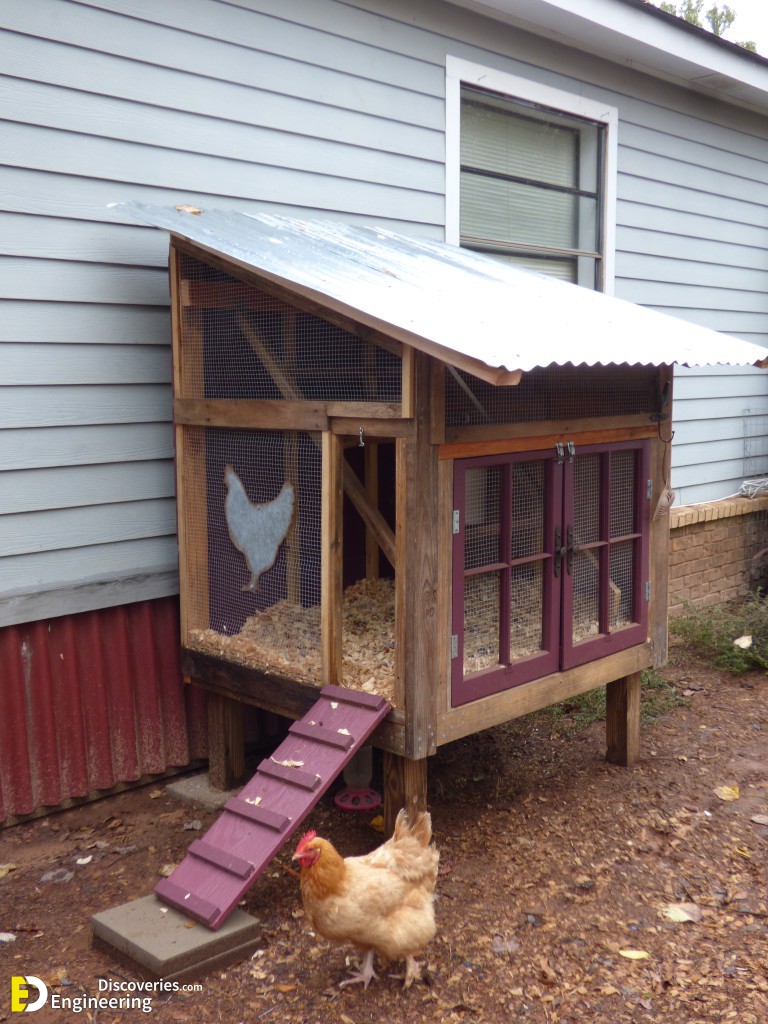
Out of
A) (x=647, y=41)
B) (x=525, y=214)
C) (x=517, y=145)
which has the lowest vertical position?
(x=525, y=214)

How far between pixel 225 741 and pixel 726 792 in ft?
8.23

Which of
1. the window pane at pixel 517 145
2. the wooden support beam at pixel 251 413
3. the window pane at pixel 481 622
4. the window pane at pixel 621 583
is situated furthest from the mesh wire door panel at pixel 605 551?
the window pane at pixel 517 145

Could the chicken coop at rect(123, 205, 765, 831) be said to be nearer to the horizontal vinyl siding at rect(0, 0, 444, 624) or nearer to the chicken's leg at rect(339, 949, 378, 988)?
the horizontal vinyl siding at rect(0, 0, 444, 624)

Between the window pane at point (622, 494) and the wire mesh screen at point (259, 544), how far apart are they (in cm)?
152

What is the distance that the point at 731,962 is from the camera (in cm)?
332

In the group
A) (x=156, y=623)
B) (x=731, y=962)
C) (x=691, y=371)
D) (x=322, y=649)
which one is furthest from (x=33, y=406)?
(x=691, y=371)

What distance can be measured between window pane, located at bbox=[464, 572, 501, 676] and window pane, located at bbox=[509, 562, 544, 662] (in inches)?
3.5

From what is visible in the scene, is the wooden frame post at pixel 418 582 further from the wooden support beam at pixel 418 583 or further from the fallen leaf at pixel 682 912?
the fallen leaf at pixel 682 912

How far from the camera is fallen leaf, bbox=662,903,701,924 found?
3619 mm

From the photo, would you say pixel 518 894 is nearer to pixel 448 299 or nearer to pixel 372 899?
pixel 372 899

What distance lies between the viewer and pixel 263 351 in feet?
13.0

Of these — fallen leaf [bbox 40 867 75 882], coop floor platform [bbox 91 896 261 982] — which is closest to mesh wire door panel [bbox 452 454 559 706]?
coop floor platform [bbox 91 896 261 982]

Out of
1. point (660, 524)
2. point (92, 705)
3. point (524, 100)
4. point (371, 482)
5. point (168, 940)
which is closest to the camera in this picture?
point (168, 940)

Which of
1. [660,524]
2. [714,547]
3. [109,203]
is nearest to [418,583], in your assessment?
[660,524]
